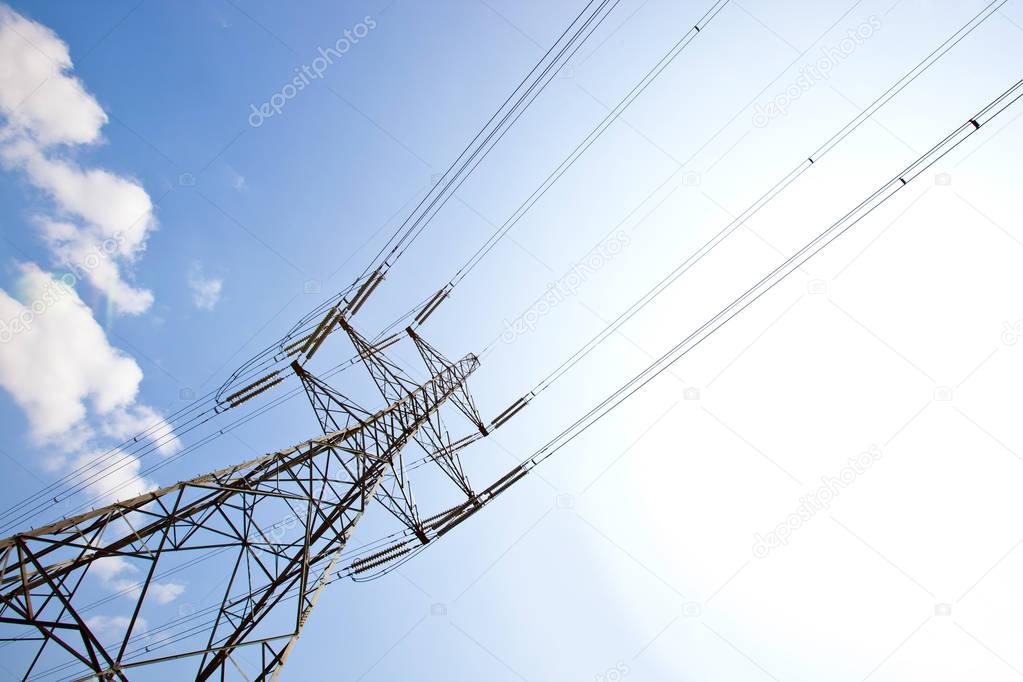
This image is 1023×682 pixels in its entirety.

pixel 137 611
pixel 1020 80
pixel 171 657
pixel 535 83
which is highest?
pixel 535 83

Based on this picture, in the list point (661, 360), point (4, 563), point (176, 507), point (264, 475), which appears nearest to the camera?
point (4, 563)

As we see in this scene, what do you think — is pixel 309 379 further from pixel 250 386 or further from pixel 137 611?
pixel 137 611

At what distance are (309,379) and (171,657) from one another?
5.66m

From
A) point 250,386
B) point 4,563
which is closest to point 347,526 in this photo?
point 4,563

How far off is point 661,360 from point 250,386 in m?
10.0

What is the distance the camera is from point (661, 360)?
11438mm

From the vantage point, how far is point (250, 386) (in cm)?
1306

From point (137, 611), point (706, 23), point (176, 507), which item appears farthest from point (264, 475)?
point (706, 23)

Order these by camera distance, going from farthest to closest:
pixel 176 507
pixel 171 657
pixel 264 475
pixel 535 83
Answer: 1. pixel 535 83
2. pixel 264 475
3. pixel 176 507
4. pixel 171 657

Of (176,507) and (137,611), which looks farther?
(176,507)

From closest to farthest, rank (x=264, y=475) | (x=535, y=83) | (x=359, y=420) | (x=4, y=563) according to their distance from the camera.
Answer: (x=4, y=563), (x=264, y=475), (x=359, y=420), (x=535, y=83)

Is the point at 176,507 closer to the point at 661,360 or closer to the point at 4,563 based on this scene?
the point at 4,563

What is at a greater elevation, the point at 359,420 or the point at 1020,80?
the point at 359,420

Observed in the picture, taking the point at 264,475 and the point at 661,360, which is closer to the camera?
the point at 264,475
